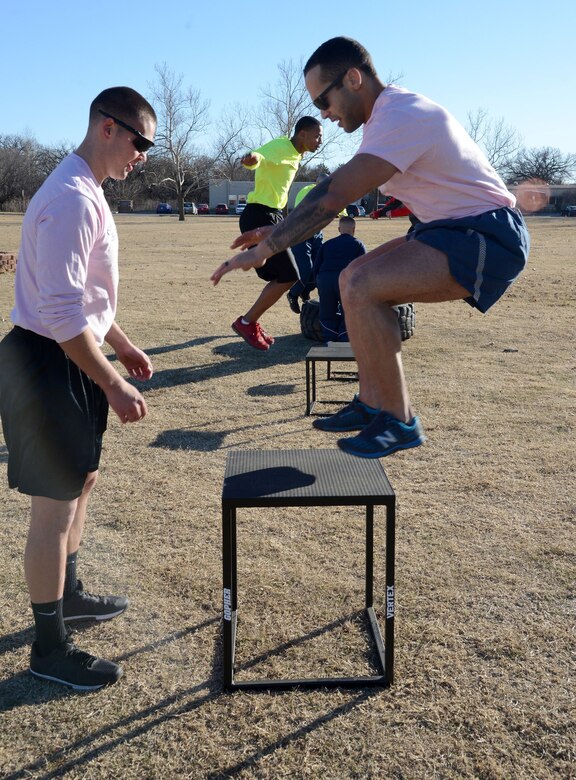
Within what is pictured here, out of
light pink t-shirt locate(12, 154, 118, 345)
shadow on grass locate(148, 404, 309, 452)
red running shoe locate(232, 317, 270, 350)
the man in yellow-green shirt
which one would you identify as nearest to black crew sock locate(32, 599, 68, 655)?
light pink t-shirt locate(12, 154, 118, 345)

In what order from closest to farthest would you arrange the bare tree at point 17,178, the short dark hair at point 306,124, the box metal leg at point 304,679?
the box metal leg at point 304,679 < the short dark hair at point 306,124 < the bare tree at point 17,178

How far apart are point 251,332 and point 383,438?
5.80 m

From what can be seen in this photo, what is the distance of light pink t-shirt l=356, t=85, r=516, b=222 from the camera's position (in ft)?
8.61

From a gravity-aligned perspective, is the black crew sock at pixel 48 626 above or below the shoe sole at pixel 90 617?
above

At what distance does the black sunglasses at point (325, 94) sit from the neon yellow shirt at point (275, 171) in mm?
5140

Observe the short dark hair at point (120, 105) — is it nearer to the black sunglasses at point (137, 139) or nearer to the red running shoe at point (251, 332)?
the black sunglasses at point (137, 139)

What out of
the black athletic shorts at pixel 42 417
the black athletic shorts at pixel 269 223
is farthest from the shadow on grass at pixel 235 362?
the black athletic shorts at pixel 42 417

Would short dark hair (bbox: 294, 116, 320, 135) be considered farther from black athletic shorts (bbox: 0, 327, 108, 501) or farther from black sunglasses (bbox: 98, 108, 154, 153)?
black athletic shorts (bbox: 0, 327, 108, 501)

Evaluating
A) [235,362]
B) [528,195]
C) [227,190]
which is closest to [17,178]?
[227,190]

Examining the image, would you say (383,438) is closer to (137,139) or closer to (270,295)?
(137,139)

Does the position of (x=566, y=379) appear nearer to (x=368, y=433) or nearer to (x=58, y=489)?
(x=368, y=433)

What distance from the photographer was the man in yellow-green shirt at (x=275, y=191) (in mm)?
7875

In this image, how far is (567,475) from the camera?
5.28 metres

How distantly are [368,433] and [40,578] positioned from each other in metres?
1.45
